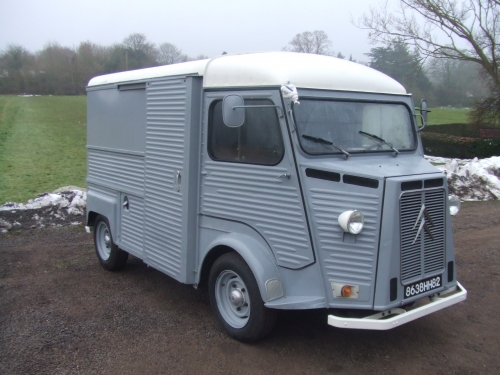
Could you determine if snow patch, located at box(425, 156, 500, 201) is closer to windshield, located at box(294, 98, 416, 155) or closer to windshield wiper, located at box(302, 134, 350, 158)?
windshield, located at box(294, 98, 416, 155)

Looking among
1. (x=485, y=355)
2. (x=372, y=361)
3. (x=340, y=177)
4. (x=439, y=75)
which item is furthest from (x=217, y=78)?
(x=439, y=75)

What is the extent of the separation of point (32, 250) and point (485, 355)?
6639 mm

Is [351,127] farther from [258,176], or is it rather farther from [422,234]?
[422,234]

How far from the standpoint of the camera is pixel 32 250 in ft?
26.1

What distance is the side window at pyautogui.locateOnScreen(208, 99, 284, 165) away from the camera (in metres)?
4.43

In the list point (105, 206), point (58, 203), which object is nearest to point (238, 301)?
point (105, 206)

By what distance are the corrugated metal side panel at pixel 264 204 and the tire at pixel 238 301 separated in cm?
39

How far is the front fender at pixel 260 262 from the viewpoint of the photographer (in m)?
4.30

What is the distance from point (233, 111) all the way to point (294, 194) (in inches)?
37.9

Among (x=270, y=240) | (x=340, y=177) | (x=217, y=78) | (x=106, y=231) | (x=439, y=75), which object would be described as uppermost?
(x=439, y=75)

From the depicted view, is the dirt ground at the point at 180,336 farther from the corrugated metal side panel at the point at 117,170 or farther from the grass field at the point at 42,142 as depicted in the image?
the grass field at the point at 42,142

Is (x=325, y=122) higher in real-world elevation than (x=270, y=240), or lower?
higher

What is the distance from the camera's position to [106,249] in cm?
729

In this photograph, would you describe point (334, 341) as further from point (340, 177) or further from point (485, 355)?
point (340, 177)
